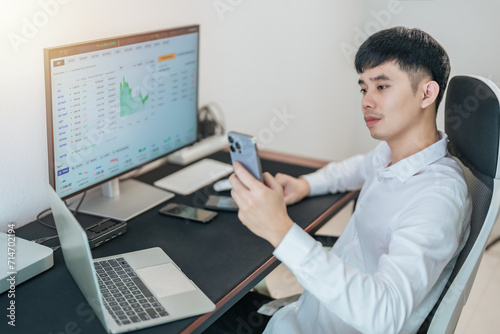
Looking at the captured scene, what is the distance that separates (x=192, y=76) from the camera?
1710 mm

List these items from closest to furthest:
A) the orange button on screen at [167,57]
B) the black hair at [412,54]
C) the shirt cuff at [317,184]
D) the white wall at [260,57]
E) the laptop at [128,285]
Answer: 1. the laptop at [128,285]
2. the black hair at [412,54]
3. the white wall at [260,57]
4. the orange button on screen at [167,57]
5. the shirt cuff at [317,184]

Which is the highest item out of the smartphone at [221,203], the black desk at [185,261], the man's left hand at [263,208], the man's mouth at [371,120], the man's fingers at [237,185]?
the man's mouth at [371,120]

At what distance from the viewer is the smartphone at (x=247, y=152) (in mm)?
1142

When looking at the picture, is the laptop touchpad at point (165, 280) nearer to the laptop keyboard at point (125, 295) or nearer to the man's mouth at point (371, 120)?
the laptop keyboard at point (125, 295)

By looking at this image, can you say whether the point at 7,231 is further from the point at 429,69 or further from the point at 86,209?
the point at 429,69

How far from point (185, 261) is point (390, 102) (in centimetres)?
65

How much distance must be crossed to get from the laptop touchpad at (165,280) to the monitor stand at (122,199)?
0.32 metres

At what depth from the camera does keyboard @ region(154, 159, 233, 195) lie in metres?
1.74

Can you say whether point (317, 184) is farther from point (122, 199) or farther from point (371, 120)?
point (122, 199)

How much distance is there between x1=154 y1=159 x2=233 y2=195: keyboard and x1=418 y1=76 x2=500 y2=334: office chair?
840 mm

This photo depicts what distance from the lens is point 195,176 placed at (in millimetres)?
1824

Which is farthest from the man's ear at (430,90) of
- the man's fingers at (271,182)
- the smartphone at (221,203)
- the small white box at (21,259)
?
the small white box at (21,259)

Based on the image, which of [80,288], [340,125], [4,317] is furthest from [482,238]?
[340,125]

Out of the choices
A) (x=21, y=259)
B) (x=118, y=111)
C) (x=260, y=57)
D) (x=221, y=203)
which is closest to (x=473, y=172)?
(x=221, y=203)
